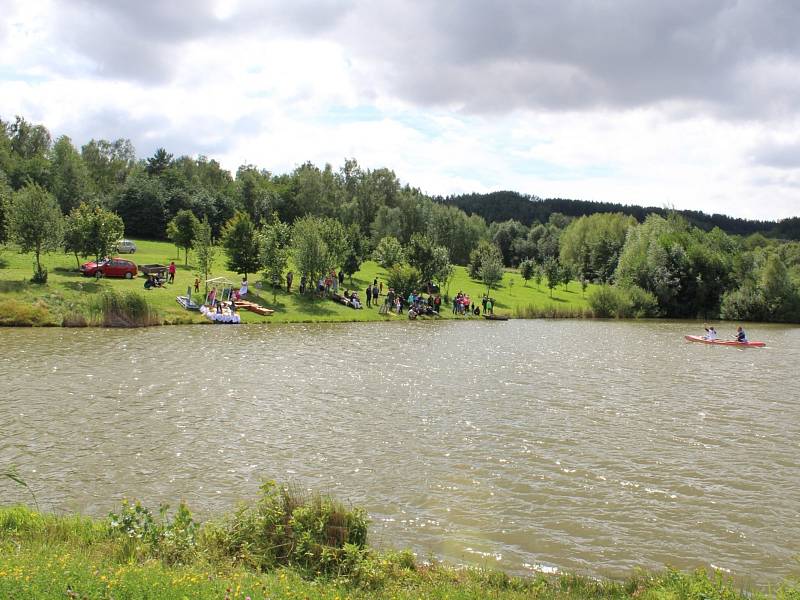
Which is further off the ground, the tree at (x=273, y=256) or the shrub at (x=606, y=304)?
the tree at (x=273, y=256)

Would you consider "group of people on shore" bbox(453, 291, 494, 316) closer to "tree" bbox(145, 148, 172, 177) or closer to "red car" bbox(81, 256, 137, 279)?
"red car" bbox(81, 256, 137, 279)

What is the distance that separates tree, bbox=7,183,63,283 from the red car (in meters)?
3.72

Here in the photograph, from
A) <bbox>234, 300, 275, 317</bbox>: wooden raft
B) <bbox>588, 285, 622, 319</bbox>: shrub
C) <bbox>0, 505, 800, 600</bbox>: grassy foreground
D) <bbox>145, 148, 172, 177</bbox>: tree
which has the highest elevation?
<bbox>145, 148, 172, 177</bbox>: tree

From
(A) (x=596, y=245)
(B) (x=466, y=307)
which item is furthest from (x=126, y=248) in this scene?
(A) (x=596, y=245)

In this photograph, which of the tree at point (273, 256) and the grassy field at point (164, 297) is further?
the tree at point (273, 256)

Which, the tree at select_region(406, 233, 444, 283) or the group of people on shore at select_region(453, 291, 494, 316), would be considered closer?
the group of people on shore at select_region(453, 291, 494, 316)

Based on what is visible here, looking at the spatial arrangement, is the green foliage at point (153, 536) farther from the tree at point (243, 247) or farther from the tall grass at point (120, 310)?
the tree at point (243, 247)

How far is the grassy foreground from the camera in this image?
7363 millimetres

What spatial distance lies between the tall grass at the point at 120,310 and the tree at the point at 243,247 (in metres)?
14.8

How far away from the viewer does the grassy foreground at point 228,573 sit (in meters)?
7.36

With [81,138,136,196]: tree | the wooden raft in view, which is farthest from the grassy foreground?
[81,138,136,196]: tree

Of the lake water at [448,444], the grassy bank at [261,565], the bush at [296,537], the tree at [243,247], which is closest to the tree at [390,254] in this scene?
the tree at [243,247]

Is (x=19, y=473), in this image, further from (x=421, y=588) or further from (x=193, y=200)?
(x=193, y=200)

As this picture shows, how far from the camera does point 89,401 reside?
69.6ft
